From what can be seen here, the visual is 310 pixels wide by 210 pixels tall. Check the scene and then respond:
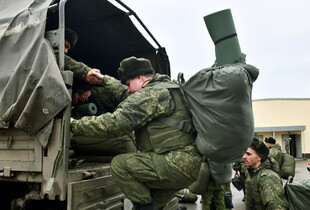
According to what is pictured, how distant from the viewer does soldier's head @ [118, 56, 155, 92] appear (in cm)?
Result: 266

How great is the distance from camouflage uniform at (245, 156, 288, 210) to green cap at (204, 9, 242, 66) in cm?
174

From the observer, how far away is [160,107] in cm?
236

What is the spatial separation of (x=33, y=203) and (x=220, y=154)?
175 centimetres

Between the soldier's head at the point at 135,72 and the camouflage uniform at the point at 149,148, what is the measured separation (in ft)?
1.01

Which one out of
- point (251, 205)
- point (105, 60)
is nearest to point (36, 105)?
point (105, 60)

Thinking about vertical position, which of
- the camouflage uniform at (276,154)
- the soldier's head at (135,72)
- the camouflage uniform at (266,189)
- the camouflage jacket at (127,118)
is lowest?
the camouflage uniform at (276,154)

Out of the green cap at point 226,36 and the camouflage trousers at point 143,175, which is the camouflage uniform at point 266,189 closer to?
the camouflage trousers at point 143,175

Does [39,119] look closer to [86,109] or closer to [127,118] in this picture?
[127,118]

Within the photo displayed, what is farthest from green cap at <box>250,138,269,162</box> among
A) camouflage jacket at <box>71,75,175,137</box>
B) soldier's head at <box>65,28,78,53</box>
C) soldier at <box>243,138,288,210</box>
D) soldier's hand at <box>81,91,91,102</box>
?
soldier's head at <box>65,28,78,53</box>

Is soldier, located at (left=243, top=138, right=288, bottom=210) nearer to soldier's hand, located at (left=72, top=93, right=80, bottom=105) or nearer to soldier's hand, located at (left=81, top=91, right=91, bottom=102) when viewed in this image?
soldier's hand, located at (left=81, top=91, right=91, bottom=102)

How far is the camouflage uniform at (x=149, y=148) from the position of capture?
2273 millimetres

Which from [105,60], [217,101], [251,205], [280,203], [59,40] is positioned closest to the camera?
[217,101]

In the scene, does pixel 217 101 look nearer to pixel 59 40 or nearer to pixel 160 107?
pixel 160 107

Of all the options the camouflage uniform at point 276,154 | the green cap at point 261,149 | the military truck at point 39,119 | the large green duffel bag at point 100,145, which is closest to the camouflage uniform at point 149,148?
the military truck at point 39,119
